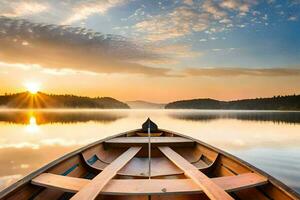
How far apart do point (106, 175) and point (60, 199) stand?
0.94 m

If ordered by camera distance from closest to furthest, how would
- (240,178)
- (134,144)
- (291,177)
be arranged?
(240,178), (134,144), (291,177)

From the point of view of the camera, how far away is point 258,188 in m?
4.07

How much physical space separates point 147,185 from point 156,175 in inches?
54.6

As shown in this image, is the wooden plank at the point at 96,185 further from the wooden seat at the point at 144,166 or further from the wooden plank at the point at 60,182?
the wooden seat at the point at 144,166

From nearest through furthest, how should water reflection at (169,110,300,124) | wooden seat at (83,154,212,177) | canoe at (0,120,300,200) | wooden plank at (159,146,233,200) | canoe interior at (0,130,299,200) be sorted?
wooden plank at (159,146,233,200) < canoe at (0,120,300,200) < canoe interior at (0,130,299,200) < wooden seat at (83,154,212,177) < water reflection at (169,110,300,124)

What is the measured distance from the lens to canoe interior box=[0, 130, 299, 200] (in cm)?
352

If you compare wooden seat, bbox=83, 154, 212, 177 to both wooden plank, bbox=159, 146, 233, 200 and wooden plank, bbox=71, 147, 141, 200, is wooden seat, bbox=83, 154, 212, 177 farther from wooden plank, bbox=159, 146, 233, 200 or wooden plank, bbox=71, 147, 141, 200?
wooden plank, bbox=71, 147, 141, 200

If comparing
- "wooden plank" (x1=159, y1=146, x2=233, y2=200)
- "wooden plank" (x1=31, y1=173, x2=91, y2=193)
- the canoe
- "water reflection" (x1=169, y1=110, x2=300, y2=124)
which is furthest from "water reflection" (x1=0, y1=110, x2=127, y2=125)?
"wooden plank" (x1=159, y1=146, x2=233, y2=200)

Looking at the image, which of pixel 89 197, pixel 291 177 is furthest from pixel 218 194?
pixel 291 177

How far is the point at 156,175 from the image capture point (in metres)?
4.96

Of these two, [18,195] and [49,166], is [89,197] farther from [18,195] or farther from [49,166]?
[49,166]

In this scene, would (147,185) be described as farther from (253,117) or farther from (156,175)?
(253,117)

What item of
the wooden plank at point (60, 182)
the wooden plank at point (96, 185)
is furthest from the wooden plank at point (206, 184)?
the wooden plank at point (60, 182)

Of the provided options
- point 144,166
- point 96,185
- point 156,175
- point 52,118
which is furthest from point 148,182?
point 52,118
